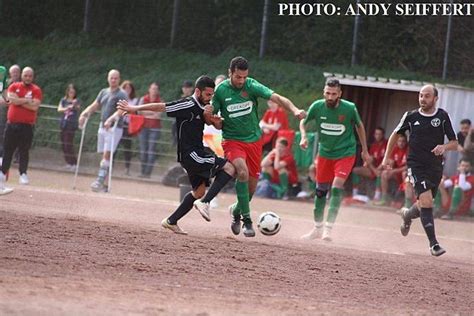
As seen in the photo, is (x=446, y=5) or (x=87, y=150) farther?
(x=446, y=5)

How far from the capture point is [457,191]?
63.8ft

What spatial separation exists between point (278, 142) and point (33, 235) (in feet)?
33.3

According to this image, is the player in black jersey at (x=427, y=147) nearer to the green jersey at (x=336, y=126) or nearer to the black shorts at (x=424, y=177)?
the black shorts at (x=424, y=177)

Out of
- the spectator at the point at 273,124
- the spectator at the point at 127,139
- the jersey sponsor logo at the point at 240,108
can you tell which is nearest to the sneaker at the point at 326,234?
the jersey sponsor logo at the point at 240,108

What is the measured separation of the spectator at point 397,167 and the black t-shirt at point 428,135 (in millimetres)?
7240

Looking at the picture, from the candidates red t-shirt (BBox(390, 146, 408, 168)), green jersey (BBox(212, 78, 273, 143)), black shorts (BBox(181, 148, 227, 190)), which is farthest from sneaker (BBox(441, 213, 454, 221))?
black shorts (BBox(181, 148, 227, 190))

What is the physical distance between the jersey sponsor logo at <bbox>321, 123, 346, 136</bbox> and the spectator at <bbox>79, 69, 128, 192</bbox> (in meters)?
5.83

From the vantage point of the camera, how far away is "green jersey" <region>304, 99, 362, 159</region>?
13867 millimetres

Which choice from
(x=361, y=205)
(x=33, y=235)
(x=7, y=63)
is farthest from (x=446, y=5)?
(x=33, y=235)

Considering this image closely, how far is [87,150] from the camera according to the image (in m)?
21.6

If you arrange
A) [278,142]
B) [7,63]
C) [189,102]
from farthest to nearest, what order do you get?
[7,63]
[278,142]
[189,102]

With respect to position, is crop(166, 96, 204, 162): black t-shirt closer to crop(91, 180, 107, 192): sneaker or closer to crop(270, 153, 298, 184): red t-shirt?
crop(91, 180, 107, 192): sneaker

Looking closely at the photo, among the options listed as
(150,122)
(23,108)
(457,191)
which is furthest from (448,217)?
(23,108)

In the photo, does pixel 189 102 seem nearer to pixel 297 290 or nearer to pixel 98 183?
pixel 297 290
